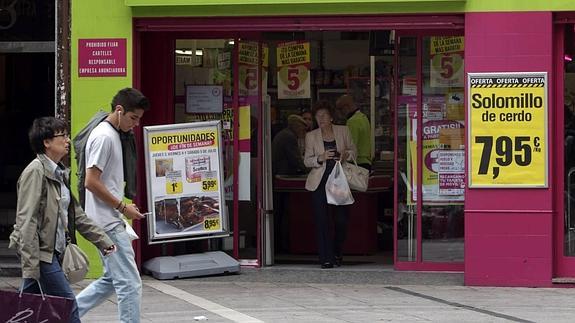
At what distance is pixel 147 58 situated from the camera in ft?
41.2

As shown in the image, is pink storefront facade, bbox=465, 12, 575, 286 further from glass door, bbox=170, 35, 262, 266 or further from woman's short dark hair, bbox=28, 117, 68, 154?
woman's short dark hair, bbox=28, 117, 68, 154

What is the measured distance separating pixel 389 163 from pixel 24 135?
536 cm

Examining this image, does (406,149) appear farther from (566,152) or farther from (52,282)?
(52,282)

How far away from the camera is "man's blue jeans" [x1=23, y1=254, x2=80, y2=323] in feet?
22.8

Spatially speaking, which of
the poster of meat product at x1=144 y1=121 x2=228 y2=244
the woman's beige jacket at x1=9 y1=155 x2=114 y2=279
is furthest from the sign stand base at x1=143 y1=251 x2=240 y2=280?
the woman's beige jacket at x1=9 y1=155 x2=114 y2=279

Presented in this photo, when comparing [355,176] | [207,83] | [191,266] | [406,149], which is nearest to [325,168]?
[355,176]

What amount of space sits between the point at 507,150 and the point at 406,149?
4.65 feet

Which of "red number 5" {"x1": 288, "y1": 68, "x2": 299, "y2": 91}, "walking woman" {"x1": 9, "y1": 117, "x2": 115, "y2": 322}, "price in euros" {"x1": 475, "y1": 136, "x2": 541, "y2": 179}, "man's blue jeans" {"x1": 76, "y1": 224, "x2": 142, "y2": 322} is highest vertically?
"red number 5" {"x1": 288, "y1": 68, "x2": 299, "y2": 91}

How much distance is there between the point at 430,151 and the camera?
12.2 meters

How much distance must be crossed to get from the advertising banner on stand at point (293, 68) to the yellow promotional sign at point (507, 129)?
2476mm

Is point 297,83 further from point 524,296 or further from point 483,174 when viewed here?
point 524,296

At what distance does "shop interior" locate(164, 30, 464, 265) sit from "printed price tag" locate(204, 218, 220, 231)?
55 centimetres

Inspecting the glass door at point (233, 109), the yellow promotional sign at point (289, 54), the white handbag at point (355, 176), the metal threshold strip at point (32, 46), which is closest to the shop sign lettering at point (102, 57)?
the glass door at point (233, 109)

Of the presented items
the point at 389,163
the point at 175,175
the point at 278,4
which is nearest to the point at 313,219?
the point at 389,163
